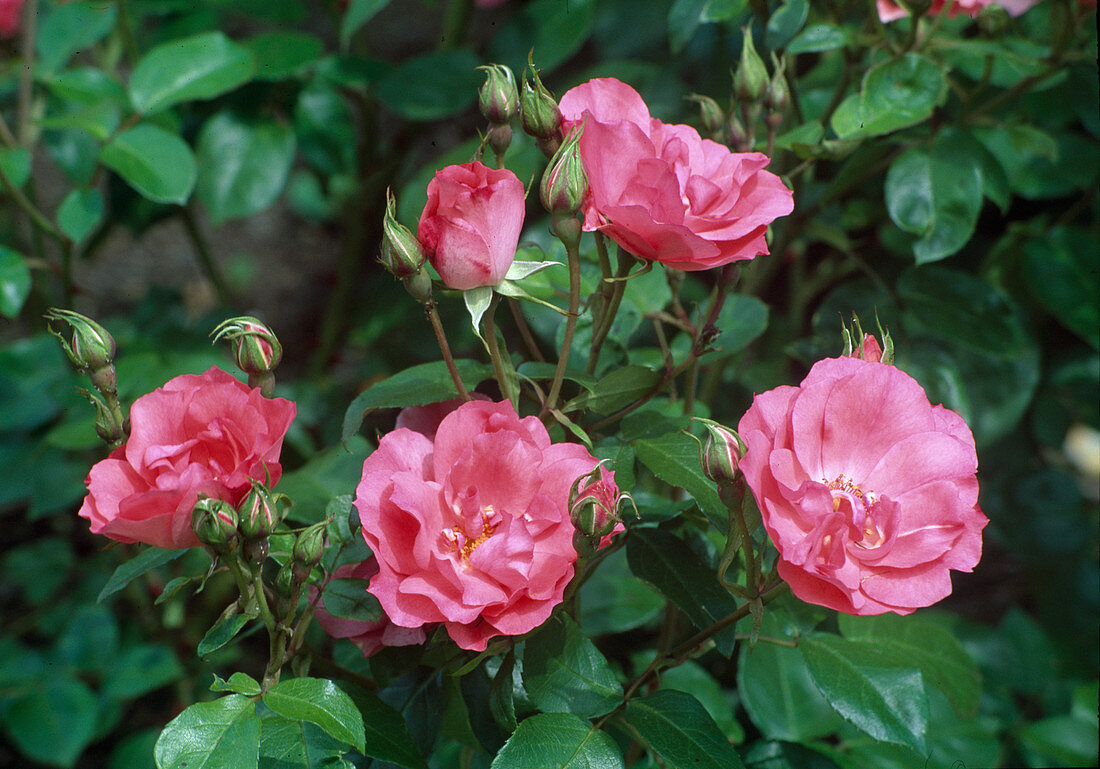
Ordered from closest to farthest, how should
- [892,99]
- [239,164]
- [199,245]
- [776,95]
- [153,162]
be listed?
1. [776,95]
2. [892,99]
3. [153,162]
4. [239,164]
5. [199,245]

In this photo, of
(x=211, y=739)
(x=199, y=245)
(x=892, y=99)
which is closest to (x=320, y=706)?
(x=211, y=739)

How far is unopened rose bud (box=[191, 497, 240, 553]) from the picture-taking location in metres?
0.45

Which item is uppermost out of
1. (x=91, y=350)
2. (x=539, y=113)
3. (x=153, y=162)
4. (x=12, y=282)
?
(x=539, y=113)

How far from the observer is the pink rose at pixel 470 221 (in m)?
0.48

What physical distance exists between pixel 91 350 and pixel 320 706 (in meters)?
0.26

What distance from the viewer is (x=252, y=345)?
20.7 inches

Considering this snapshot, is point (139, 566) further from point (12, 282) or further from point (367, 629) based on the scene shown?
point (12, 282)

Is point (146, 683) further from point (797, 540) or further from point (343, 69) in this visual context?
point (797, 540)

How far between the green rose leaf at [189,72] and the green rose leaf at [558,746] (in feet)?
2.75

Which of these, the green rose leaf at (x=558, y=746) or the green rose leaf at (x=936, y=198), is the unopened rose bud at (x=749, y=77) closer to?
the green rose leaf at (x=936, y=198)

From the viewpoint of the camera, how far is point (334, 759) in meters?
0.50

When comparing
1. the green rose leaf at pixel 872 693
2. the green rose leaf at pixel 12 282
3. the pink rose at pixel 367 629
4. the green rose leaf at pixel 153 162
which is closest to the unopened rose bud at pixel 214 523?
the pink rose at pixel 367 629

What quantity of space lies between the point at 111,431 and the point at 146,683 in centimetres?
81

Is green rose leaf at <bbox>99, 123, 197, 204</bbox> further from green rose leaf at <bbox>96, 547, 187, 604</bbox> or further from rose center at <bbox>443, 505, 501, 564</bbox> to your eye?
rose center at <bbox>443, 505, 501, 564</bbox>
